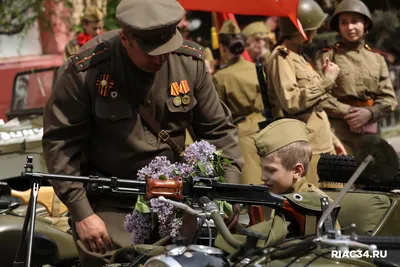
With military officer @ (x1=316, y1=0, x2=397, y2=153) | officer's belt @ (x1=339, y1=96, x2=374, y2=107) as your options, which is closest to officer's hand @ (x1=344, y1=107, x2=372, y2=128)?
military officer @ (x1=316, y1=0, x2=397, y2=153)

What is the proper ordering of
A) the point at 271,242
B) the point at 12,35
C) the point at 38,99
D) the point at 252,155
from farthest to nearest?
the point at 12,35
the point at 38,99
the point at 252,155
the point at 271,242

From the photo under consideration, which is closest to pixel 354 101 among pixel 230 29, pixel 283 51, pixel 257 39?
pixel 283 51

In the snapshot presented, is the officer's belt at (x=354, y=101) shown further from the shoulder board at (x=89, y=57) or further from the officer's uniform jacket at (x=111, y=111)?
the shoulder board at (x=89, y=57)

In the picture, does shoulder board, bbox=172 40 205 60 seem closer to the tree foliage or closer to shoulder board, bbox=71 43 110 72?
shoulder board, bbox=71 43 110 72

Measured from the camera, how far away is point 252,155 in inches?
341

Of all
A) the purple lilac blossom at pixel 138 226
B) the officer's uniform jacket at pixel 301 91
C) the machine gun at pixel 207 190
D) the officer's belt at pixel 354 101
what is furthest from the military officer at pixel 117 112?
the officer's belt at pixel 354 101

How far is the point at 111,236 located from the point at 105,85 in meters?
0.76

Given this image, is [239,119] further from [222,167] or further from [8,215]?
[222,167]

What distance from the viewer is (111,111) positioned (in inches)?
197

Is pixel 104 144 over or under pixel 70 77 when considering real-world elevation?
under

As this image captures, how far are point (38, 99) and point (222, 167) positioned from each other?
16.6 ft

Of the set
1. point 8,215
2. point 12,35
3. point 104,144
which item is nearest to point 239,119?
point 8,215

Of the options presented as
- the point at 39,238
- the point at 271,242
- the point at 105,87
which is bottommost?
the point at 39,238

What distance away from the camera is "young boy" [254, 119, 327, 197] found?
15.5ft
